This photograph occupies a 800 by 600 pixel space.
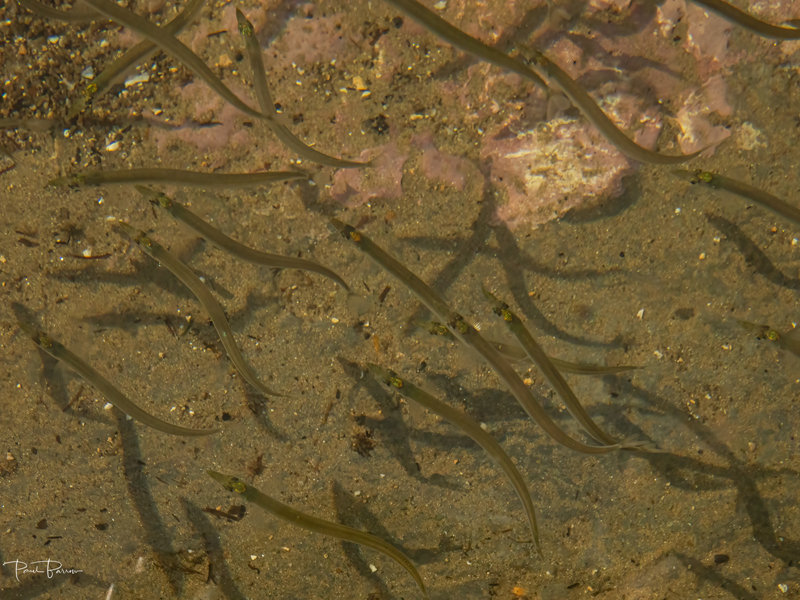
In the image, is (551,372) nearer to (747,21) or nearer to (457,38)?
(457,38)

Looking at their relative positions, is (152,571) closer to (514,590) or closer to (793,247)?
(514,590)

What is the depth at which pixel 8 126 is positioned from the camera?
4.74 meters

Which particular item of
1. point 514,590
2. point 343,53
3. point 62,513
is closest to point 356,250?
point 343,53

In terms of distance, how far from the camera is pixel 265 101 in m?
4.19

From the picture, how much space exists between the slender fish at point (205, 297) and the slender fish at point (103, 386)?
0.67 m

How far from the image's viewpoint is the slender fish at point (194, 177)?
13.6 ft

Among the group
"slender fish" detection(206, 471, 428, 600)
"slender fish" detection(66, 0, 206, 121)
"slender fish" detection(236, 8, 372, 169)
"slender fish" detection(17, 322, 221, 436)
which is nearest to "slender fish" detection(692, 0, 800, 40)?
"slender fish" detection(236, 8, 372, 169)

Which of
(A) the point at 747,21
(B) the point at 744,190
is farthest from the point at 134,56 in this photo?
(B) the point at 744,190

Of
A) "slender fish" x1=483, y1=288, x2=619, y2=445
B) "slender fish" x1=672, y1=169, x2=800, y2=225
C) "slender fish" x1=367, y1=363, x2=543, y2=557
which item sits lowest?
"slender fish" x1=367, y1=363, x2=543, y2=557

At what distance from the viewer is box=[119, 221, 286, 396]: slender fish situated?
166 inches

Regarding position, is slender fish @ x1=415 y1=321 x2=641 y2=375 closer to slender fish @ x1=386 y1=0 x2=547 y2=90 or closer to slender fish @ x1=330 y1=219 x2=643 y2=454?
slender fish @ x1=330 y1=219 x2=643 y2=454

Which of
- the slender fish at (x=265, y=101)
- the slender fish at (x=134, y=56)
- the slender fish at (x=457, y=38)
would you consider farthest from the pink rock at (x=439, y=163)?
the slender fish at (x=134, y=56)

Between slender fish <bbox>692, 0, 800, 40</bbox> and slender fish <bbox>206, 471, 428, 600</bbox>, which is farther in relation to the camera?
slender fish <bbox>206, 471, 428, 600</bbox>

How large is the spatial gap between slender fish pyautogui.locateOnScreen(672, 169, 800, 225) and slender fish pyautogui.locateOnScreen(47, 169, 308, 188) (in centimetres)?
323
